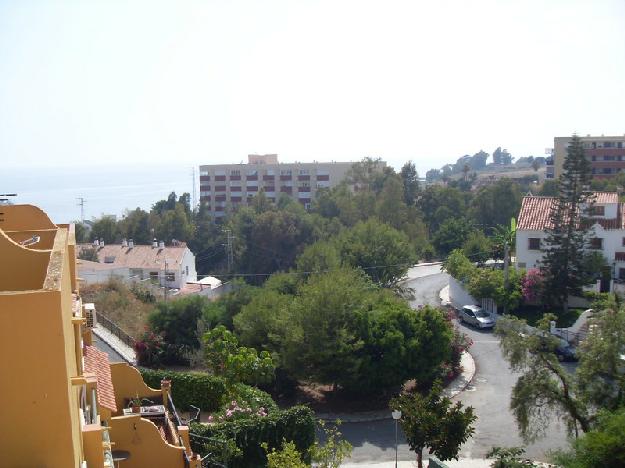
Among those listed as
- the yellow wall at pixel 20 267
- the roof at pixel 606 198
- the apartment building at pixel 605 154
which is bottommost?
the roof at pixel 606 198

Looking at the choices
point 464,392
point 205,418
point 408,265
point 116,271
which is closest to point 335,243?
point 408,265

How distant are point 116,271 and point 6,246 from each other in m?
35.2

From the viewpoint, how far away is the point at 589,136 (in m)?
78.8

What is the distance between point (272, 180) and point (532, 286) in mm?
54340

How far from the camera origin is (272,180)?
84.4 metres

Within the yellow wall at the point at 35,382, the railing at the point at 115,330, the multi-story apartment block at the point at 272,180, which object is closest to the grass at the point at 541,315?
the railing at the point at 115,330

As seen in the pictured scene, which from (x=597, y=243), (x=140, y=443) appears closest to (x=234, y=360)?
(x=140, y=443)

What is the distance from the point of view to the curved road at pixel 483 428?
19188 mm

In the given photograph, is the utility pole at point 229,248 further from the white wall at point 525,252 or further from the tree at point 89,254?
the white wall at point 525,252

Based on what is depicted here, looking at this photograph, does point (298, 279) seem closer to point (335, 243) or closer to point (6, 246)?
point (335, 243)

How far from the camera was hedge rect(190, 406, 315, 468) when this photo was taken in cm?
1508

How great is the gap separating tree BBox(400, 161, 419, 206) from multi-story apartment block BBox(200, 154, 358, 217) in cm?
1763

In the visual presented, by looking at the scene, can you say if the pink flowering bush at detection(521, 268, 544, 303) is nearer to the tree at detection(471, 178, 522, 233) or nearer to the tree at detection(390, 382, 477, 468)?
the tree at detection(390, 382, 477, 468)

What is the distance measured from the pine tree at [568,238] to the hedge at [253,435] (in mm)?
18865
